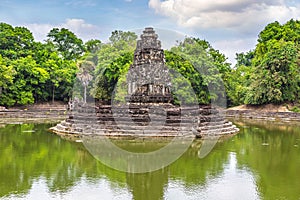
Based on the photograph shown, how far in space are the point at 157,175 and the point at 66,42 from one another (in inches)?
1733

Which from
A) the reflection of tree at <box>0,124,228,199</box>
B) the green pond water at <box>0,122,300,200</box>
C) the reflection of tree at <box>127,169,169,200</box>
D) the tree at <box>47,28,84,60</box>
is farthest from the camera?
the tree at <box>47,28,84,60</box>

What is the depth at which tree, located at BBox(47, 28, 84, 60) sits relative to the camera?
166 feet

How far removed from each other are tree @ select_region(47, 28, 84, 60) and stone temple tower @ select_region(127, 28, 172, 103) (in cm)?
3219

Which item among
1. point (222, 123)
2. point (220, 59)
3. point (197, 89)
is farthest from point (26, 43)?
point (222, 123)

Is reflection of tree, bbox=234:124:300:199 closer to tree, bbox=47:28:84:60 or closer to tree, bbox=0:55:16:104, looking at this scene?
tree, bbox=0:55:16:104

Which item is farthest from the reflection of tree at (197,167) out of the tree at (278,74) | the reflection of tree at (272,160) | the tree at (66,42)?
the tree at (66,42)

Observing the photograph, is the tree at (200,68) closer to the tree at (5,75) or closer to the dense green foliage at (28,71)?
the dense green foliage at (28,71)

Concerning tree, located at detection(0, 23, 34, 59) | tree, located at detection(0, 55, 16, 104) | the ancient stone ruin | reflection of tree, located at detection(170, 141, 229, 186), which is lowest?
reflection of tree, located at detection(170, 141, 229, 186)

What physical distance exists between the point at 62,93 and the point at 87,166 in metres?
30.9

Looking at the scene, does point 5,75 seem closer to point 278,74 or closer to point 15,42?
point 15,42

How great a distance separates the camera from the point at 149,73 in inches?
780

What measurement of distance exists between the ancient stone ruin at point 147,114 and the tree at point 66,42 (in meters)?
32.0

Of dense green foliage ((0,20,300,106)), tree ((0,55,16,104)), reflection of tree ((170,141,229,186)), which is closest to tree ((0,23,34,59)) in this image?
dense green foliage ((0,20,300,106))

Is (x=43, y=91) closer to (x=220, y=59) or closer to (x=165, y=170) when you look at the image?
(x=220, y=59)
